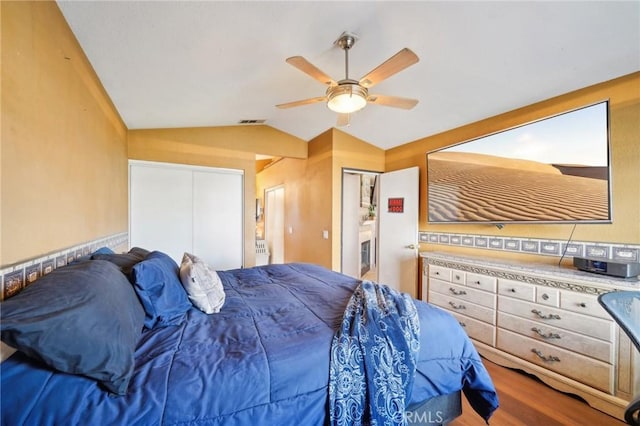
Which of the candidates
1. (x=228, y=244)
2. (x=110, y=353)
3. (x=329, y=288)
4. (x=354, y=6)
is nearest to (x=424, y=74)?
(x=354, y=6)

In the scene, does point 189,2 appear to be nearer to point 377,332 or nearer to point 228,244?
point 377,332

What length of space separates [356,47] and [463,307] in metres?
2.59

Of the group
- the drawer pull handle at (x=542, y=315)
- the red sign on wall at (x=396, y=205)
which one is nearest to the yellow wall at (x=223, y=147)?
the red sign on wall at (x=396, y=205)

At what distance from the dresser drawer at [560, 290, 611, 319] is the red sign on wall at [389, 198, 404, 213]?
196 cm

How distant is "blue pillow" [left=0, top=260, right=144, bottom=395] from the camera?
2.36 feet

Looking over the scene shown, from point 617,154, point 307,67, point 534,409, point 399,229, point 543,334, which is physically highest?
point 307,67

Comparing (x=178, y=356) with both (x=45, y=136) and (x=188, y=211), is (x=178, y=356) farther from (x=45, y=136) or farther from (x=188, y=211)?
(x=188, y=211)

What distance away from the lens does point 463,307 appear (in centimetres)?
258

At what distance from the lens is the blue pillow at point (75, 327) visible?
72 cm

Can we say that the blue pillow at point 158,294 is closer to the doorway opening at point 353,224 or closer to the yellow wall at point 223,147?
the yellow wall at point 223,147

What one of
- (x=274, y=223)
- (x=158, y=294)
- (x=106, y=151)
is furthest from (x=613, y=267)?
(x=274, y=223)

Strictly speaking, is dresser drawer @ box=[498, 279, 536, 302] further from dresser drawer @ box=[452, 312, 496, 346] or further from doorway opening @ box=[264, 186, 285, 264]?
doorway opening @ box=[264, 186, 285, 264]

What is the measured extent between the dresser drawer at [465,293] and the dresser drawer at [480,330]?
0.61 ft

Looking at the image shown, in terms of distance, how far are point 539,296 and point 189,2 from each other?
3.11 meters
